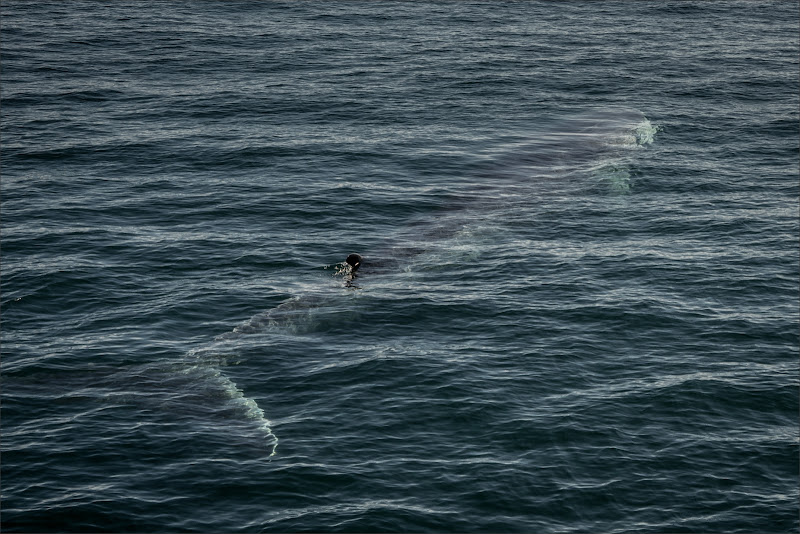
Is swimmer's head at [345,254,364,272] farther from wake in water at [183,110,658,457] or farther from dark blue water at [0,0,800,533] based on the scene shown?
dark blue water at [0,0,800,533]

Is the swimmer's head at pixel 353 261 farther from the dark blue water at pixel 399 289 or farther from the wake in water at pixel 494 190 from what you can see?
the dark blue water at pixel 399 289

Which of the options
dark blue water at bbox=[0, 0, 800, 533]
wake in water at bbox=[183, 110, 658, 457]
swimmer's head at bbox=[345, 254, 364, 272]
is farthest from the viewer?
swimmer's head at bbox=[345, 254, 364, 272]

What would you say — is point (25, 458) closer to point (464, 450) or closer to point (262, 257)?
point (464, 450)

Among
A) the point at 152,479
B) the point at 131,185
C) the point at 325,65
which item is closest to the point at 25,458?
the point at 152,479

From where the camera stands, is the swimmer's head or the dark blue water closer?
the dark blue water

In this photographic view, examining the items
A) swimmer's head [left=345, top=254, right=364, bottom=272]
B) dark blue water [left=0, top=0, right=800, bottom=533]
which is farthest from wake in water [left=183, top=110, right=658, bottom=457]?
dark blue water [left=0, top=0, right=800, bottom=533]

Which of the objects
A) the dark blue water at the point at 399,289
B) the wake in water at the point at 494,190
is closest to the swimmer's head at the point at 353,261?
the wake in water at the point at 494,190
